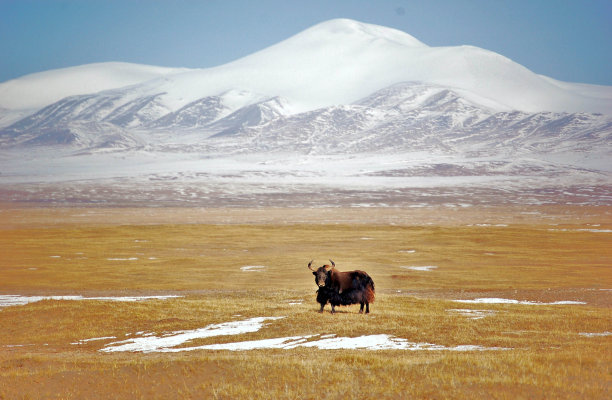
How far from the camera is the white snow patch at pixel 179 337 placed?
21641 mm

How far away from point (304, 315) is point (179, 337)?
4585mm

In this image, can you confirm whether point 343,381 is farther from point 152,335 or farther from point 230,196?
point 230,196

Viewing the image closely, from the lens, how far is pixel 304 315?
2486 cm

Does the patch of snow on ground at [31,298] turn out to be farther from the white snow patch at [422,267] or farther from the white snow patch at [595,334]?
the white snow patch at [422,267]

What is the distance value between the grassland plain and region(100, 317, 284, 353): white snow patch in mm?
490

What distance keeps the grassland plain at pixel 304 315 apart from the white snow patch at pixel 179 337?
1.61 ft

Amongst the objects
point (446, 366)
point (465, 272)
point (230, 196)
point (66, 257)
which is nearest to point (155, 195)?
point (230, 196)


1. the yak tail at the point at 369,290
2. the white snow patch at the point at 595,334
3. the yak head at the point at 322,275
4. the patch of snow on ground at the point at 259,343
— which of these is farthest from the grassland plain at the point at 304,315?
the yak head at the point at 322,275

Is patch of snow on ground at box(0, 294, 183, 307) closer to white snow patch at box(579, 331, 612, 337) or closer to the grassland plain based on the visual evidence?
Result: the grassland plain

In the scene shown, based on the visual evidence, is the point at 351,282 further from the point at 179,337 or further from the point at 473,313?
the point at 179,337

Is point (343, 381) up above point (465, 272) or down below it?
above

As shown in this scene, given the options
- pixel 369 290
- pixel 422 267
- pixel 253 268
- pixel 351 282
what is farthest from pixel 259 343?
pixel 422 267

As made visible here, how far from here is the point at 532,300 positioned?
36.3 m

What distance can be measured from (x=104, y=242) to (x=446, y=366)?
67.1 meters
